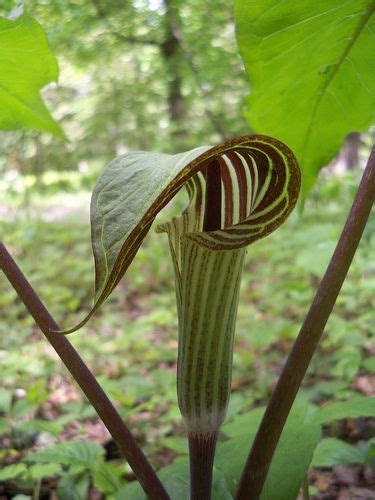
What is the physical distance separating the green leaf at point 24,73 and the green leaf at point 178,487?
704mm

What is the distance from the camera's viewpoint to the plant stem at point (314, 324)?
2.37 feet

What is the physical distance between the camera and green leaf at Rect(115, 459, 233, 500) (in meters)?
0.87

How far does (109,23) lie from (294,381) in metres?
3.13

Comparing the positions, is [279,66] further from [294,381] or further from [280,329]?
[280,329]

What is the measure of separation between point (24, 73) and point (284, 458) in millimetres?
843

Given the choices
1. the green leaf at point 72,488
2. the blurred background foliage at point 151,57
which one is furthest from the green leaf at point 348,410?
the blurred background foliage at point 151,57

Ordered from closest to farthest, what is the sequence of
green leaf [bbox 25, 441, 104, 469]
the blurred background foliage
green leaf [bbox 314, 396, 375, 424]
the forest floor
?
1. green leaf [bbox 314, 396, 375, 424]
2. green leaf [bbox 25, 441, 104, 469]
3. the forest floor
4. the blurred background foliage

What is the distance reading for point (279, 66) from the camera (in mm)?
877

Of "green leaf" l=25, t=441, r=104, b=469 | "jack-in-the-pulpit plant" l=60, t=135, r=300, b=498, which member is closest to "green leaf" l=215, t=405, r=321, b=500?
"jack-in-the-pulpit plant" l=60, t=135, r=300, b=498

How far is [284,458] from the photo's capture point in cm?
86

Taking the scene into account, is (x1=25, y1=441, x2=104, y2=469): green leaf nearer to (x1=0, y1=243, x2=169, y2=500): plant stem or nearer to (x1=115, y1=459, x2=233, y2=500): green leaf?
(x1=115, y1=459, x2=233, y2=500): green leaf

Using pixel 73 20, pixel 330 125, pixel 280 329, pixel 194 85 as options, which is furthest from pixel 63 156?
pixel 330 125

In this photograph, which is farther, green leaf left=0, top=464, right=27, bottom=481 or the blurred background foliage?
the blurred background foliage

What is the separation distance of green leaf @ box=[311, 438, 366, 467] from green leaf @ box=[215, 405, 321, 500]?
137 mm
